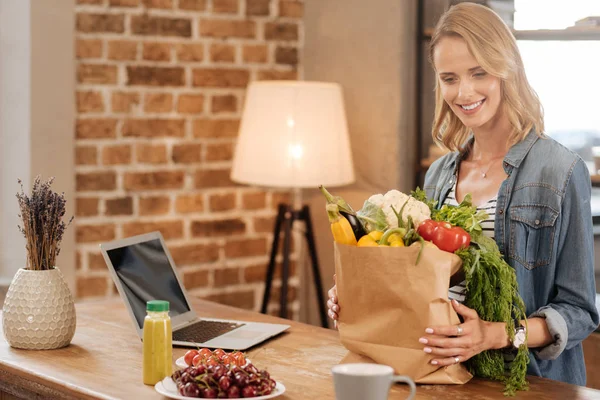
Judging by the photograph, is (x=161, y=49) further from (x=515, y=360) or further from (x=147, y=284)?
(x=515, y=360)

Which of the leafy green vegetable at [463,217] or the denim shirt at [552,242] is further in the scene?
the denim shirt at [552,242]

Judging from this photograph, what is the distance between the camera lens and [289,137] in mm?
3441

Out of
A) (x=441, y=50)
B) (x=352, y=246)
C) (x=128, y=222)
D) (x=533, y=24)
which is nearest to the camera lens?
(x=352, y=246)

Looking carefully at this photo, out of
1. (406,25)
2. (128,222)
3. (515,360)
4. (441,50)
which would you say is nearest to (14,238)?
(128,222)

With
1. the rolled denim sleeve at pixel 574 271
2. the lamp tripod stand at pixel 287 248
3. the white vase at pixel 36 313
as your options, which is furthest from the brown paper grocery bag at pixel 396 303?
the lamp tripod stand at pixel 287 248

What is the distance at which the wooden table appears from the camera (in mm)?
1733

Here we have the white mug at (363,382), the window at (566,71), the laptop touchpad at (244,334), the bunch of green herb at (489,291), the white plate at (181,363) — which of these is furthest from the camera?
the window at (566,71)

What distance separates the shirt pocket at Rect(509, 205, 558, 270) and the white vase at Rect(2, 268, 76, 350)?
3.30 feet

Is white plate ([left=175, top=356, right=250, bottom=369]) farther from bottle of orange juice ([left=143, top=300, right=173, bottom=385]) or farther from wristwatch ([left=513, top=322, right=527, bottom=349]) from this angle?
wristwatch ([left=513, top=322, right=527, bottom=349])

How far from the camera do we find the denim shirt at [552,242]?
192 cm

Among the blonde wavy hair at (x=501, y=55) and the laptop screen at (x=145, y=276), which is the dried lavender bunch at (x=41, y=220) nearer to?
the laptop screen at (x=145, y=276)

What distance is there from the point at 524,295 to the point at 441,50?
581 mm

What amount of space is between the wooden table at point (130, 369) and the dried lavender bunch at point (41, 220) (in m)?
0.22

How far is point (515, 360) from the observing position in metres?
1.77
